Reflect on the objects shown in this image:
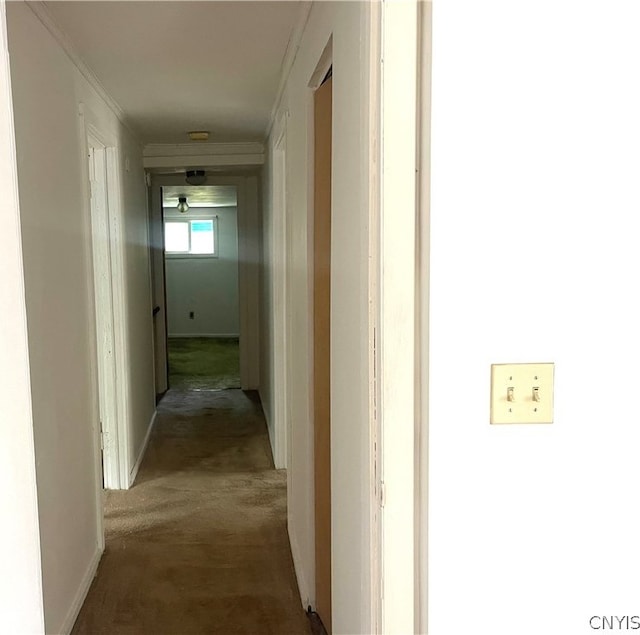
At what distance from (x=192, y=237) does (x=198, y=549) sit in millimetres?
7969

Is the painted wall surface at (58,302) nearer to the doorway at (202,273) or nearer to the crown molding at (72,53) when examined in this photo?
the crown molding at (72,53)

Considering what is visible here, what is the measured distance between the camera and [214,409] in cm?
564

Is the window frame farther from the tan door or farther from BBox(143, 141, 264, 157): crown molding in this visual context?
the tan door

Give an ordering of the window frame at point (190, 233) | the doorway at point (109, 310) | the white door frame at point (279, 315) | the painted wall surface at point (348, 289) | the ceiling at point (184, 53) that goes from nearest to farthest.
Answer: the painted wall surface at point (348, 289)
the ceiling at point (184, 53)
the doorway at point (109, 310)
the white door frame at point (279, 315)
the window frame at point (190, 233)

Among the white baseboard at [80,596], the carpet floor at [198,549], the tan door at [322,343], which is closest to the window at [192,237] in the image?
the carpet floor at [198,549]

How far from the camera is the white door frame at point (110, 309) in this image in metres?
3.50

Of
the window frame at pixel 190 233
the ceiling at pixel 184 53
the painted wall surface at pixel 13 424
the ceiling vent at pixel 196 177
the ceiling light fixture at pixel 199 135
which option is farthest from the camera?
the window frame at pixel 190 233

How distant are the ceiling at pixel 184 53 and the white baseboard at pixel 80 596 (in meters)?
2.10

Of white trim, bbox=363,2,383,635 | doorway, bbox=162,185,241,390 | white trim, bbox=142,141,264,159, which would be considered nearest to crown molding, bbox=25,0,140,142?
white trim, bbox=142,141,264,159
